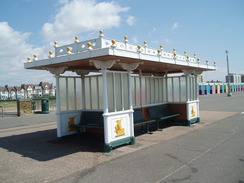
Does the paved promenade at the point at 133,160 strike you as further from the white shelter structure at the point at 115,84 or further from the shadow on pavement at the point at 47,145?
the white shelter structure at the point at 115,84

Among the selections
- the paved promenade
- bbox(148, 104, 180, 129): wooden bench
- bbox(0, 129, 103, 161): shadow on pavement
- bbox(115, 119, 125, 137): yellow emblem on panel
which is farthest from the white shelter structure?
the paved promenade

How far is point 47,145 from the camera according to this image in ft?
26.1

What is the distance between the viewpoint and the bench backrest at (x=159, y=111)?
10.2m

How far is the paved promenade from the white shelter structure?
30.7 inches

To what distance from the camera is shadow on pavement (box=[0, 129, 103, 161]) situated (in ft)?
22.4

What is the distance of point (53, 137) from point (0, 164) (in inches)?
135

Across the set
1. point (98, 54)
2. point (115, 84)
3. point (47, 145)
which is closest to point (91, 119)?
point (47, 145)

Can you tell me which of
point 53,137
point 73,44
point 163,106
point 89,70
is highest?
point 73,44

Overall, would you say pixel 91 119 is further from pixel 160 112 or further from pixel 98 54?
pixel 160 112

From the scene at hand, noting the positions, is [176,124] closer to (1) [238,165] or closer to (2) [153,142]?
(2) [153,142]

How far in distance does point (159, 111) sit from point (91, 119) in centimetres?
371

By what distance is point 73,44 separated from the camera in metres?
7.01

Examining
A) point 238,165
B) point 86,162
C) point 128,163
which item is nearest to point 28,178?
point 86,162

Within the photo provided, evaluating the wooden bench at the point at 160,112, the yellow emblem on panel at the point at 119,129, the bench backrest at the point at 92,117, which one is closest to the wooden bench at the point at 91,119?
the bench backrest at the point at 92,117
